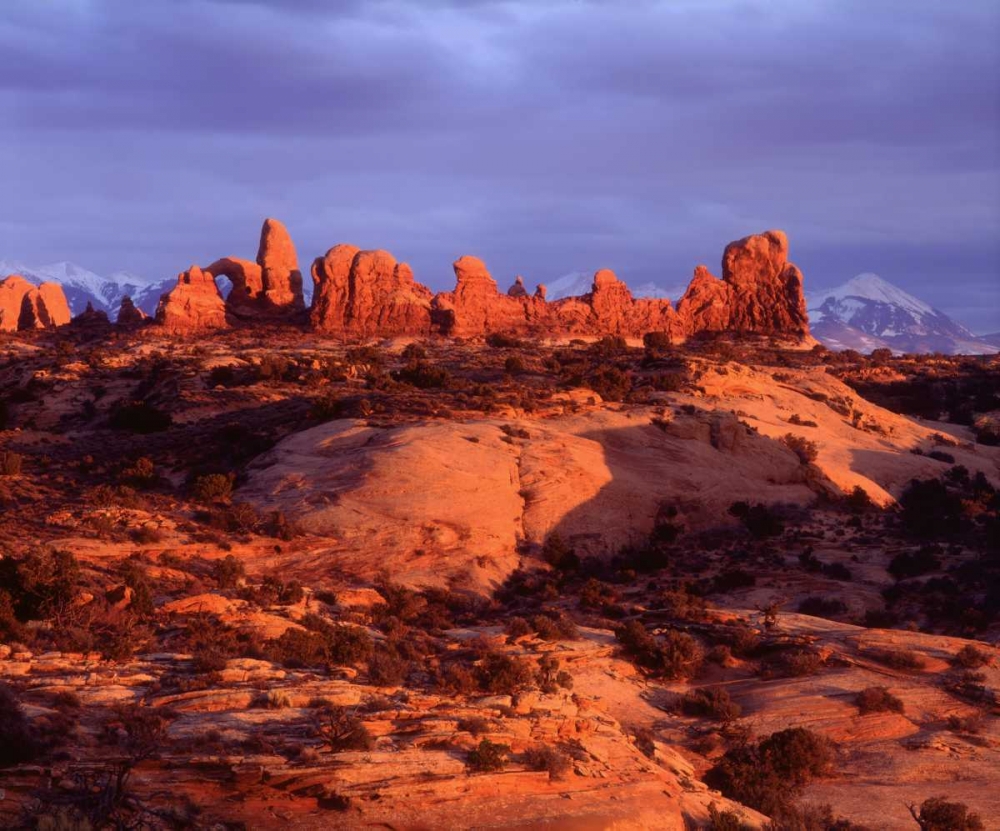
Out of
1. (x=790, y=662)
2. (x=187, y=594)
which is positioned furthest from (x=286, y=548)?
(x=790, y=662)

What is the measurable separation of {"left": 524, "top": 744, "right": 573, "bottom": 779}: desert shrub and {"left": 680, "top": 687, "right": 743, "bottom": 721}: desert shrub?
4466mm

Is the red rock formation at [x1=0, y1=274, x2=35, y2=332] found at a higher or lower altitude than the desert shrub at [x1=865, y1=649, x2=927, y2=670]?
higher

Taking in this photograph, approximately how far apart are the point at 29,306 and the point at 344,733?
7694cm

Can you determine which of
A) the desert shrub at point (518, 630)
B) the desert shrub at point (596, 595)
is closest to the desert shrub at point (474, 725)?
the desert shrub at point (518, 630)

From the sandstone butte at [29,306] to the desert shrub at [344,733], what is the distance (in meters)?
72.2

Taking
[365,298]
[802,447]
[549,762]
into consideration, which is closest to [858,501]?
[802,447]

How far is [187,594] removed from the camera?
19781 millimetres

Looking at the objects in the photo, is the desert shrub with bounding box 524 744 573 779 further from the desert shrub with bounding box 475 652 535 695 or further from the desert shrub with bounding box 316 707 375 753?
the desert shrub with bounding box 475 652 535 695

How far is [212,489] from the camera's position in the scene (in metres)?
26.8

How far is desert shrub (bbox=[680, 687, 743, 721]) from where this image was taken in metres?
15.2

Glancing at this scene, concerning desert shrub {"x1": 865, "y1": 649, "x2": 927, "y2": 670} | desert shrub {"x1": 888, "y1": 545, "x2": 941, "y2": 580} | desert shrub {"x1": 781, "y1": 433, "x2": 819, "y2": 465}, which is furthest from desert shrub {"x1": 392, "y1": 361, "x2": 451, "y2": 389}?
desert shrub {"x1": 865, "y1": 649, "x2": 927, "y2": 670}

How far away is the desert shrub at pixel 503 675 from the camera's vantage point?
14359mm

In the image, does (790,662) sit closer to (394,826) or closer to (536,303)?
(394,826)

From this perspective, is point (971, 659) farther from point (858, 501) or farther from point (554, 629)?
point (858, 501)
